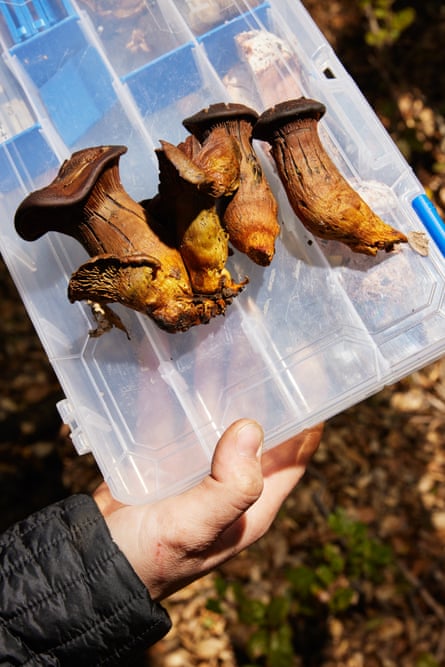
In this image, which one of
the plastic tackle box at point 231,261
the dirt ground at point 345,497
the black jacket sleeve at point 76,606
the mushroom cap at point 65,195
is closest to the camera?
the mushroom cap at point 65,195

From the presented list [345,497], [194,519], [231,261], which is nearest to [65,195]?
[231,261]

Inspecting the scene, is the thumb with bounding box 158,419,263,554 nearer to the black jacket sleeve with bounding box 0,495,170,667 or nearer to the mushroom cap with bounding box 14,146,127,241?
the black jacket sleeve with bounding box 0,495,170,667

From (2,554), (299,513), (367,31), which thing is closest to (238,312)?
(2,554)

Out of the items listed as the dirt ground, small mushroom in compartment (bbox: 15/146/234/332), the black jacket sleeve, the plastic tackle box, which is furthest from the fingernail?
the dirt ground

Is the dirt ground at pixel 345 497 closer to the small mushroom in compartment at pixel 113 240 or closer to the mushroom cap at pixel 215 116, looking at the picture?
the small mushroom in compartment at pixel 113 240

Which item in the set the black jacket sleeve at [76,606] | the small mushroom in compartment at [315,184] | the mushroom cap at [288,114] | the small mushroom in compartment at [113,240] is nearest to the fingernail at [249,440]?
the small mushroom in compartment at [113,240]

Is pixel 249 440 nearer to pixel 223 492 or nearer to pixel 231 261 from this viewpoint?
pixel 223 492
